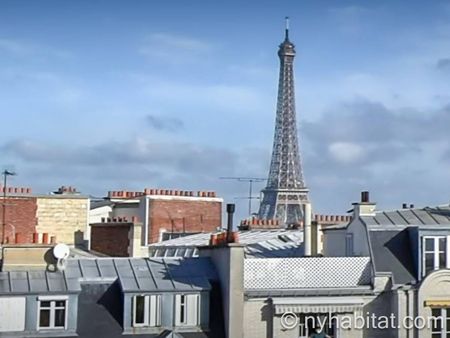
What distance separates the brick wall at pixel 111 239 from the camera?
38.1 meters

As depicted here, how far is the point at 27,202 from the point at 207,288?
17.3 meters

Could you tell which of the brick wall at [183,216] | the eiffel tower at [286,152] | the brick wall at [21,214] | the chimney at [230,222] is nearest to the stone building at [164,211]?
the brick wall at [183,216]

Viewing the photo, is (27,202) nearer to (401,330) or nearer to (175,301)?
(175,301)

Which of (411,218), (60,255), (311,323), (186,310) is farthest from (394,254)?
(60,255)

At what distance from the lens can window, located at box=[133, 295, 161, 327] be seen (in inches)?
1055

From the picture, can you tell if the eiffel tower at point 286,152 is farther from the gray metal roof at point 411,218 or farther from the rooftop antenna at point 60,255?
the rooftop antenna at point 60,255

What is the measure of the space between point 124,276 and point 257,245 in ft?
36.5

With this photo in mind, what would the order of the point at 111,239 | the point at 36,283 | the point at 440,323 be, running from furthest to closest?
the point at 111,239 → the point at 440,323 → the point at 36,283

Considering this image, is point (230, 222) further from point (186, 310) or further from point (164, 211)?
point (164, 211)

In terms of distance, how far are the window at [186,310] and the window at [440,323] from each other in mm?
7213

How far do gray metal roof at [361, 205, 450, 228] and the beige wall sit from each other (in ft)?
52.5

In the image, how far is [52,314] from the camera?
26.4m

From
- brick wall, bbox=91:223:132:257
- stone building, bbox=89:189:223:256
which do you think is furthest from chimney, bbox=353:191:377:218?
stone building, bbox=89:189:223:256

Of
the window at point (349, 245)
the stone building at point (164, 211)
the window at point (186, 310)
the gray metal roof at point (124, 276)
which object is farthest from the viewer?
the stone building at point (164, 211)
